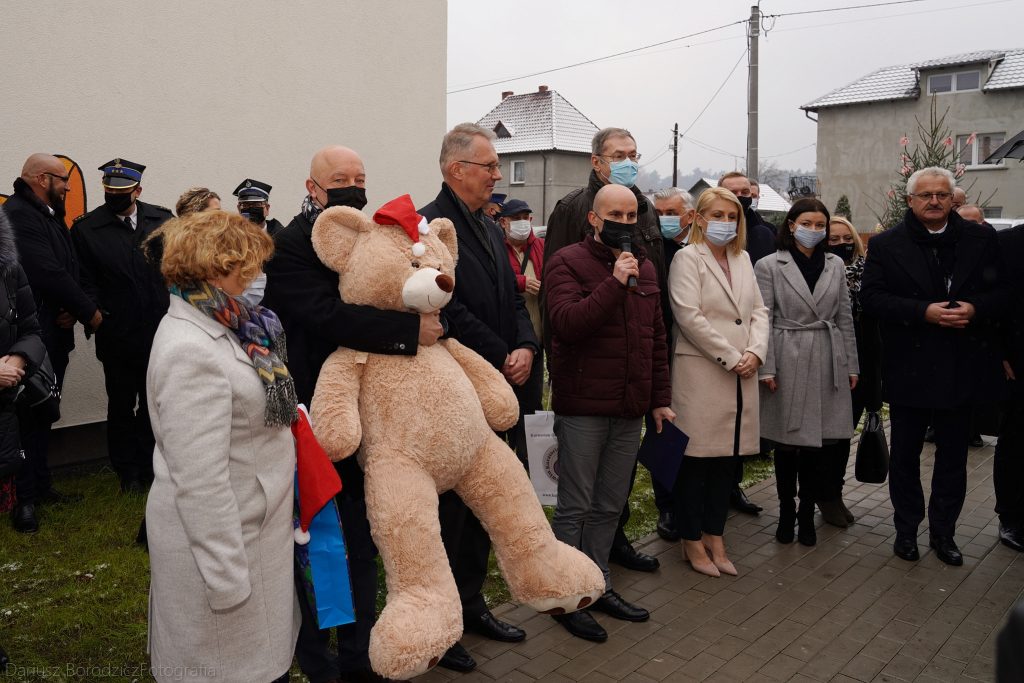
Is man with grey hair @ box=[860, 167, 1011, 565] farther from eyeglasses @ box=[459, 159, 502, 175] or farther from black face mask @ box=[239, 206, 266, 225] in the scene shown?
black face mask @ box=[239, 206, 266, 225]

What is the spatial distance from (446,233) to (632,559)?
2505 millimetres

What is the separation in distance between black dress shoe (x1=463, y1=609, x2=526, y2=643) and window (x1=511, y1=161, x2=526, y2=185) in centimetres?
4264

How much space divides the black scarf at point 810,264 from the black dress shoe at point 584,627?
2.57 metres

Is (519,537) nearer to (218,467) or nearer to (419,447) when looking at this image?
(419,447)

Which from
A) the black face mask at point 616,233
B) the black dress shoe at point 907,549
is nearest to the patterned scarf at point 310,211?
the black face mask at point 616,233

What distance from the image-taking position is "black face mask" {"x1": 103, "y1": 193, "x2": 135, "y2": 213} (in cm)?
587

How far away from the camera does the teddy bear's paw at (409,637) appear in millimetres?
2797

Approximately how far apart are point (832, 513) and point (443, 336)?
3.66m

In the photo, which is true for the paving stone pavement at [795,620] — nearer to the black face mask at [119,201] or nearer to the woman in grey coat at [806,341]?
the woman in grey coat at [806,341]

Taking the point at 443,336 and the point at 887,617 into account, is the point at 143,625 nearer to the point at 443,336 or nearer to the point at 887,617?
the point at 443,336

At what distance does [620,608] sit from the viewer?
14.2 ft

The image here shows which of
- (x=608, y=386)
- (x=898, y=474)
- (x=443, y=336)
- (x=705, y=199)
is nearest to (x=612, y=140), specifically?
(x=705, y=199)

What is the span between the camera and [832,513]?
5.84 metres

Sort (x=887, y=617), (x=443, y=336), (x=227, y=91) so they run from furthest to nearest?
1. (x=227, y=91)
2. (x=887, y=617)
3. (x=443, y=336)
